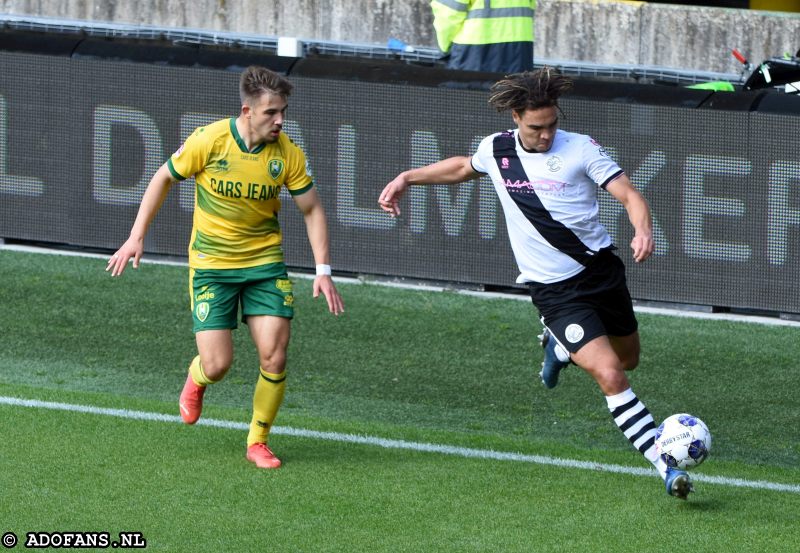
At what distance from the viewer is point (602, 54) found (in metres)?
17.5

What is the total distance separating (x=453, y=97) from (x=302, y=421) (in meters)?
3.81

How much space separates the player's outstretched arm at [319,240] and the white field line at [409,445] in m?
0.96

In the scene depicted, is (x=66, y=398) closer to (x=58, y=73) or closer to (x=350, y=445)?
(x=350, y=445)

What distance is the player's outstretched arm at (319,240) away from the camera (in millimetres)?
7039

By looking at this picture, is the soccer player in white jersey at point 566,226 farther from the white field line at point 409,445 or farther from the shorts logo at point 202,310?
the shorts logo at point 202,310

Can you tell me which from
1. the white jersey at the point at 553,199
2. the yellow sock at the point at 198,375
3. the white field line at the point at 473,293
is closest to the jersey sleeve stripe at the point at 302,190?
the white jersey at the point at 553,199

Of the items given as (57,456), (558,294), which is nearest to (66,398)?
(57,456)

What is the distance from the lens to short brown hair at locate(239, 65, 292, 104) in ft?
22.4

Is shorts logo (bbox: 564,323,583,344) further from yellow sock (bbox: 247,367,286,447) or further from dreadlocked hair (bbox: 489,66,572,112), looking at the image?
yellow sock (bbox: 247,367,286,447)

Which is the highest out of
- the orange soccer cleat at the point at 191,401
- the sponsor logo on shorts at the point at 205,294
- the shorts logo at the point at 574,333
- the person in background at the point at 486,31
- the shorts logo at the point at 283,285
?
the person in background at the point at 486,31

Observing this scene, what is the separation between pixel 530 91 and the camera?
6.62 metres

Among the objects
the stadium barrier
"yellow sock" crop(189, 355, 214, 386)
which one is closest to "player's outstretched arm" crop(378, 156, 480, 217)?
"yellow sock" crop(189, 355, 214, 386)

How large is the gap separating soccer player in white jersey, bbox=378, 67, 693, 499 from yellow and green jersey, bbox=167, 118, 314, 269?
0.56 m

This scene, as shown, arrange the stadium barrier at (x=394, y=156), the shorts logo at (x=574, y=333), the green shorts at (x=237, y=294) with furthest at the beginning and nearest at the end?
the stadium barrier at (x=394, y=156) → the green shorts at (x=237, y=294) → the shorts logo at (x=574, y=333)
